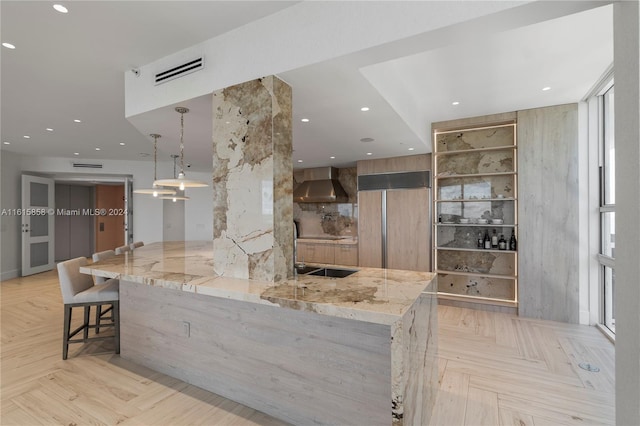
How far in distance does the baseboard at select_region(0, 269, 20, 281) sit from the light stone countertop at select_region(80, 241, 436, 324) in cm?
557

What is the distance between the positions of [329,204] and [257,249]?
459cm

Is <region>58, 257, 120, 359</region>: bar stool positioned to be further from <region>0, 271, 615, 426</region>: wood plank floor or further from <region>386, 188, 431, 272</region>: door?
<region>386, 188, 431, 272</region>: door

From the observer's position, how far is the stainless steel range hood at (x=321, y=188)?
6.08m

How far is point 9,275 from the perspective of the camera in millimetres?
6266

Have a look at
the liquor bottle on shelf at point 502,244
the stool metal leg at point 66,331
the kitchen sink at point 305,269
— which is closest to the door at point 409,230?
the liquor bottle on shelf at point 502,244

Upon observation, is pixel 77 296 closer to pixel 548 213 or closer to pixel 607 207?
pixel 548 213

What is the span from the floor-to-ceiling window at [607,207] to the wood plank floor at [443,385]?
0.40m

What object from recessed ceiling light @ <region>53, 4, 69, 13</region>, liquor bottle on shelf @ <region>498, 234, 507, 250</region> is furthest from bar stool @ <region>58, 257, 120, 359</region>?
liquor bottle on shelf @ <region>498, 234, 507, 250</region>

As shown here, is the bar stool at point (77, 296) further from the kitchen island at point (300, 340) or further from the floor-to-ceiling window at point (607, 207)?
the floor-to-ceiling window at point (607, 207)

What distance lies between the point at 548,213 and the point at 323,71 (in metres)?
3.62

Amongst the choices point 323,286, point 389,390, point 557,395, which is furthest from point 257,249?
point 557,395

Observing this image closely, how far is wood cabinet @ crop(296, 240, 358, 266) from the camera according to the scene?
564 cm

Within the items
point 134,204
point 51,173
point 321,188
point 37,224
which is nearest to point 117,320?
point 321,188

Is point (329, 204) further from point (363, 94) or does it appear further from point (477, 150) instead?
point (363, 94)
